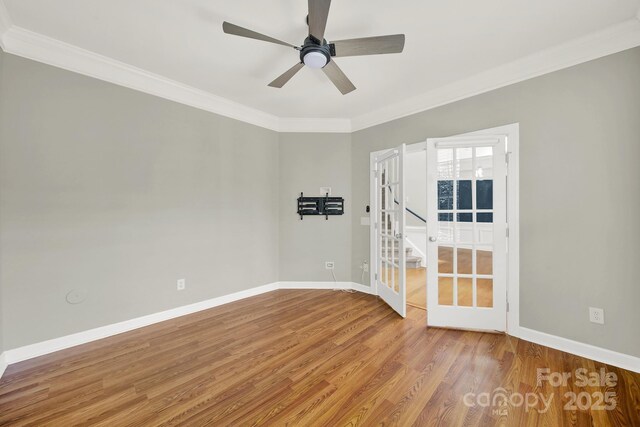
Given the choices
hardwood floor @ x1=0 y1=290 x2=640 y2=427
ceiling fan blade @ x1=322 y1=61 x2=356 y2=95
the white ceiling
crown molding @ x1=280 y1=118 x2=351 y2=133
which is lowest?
hardwood floor @ x1=0 y1=290 x2=640 y2=427

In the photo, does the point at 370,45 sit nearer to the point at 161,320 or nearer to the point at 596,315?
the point at 596,315

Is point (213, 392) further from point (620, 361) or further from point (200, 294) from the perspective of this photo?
point (620, 361)

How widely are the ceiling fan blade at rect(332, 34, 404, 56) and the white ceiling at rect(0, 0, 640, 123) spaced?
0.29 m

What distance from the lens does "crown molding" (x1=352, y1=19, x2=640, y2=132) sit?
1.98m

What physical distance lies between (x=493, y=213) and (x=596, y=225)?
2.37 feet

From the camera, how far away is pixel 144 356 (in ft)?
7.16

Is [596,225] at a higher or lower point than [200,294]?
higher

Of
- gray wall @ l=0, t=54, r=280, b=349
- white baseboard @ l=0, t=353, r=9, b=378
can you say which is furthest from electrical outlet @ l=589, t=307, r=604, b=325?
white baseboard @ l=0, t=353, r=9, b=378

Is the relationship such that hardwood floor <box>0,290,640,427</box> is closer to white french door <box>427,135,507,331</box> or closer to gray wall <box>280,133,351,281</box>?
white french door <box>427,135,507,331</box>

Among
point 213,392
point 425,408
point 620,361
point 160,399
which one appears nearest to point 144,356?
point 160,399

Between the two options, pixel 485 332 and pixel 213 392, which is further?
pixel 485 332

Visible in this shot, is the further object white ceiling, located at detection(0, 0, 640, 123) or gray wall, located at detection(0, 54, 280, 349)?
gray wall, located at detection(0, 54, 280, 349)

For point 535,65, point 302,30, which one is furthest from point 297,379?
point 535,65

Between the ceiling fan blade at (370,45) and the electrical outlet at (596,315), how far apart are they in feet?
8.69
